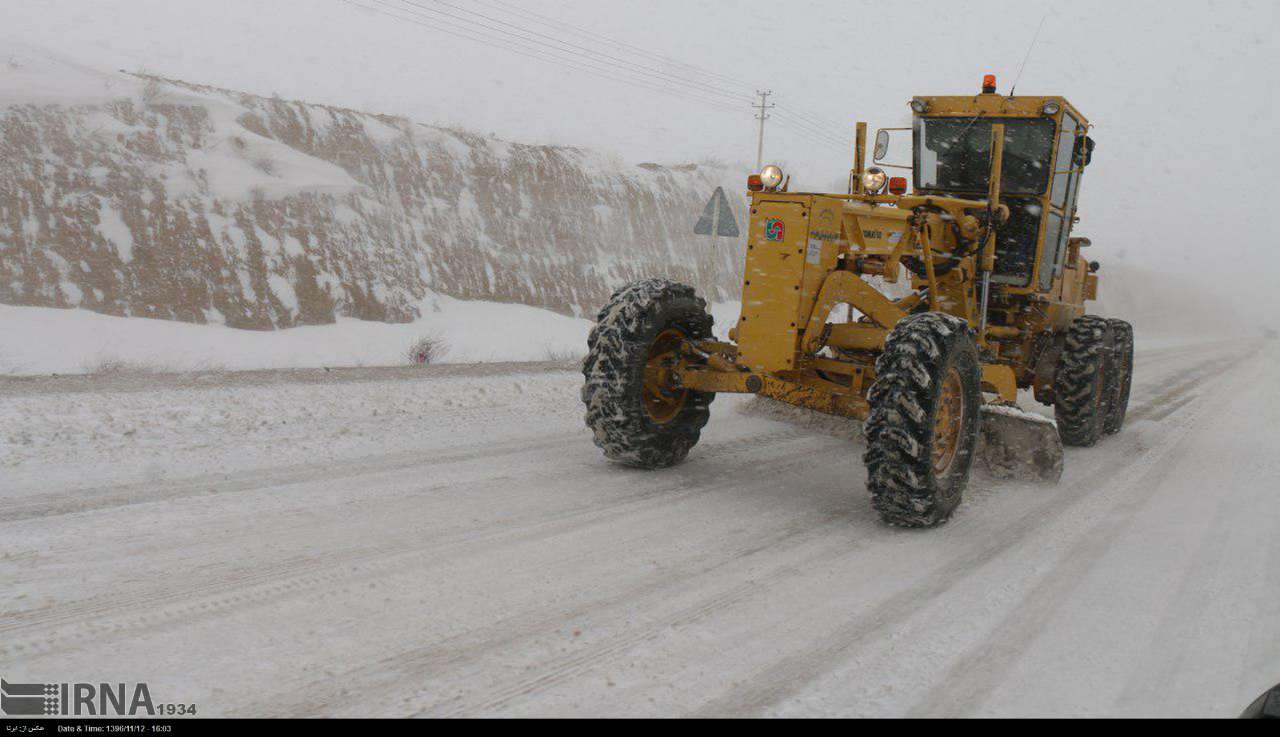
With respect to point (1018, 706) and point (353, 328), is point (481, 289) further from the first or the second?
point (1018, 706)

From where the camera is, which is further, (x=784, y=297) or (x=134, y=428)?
(x=134, y=428)

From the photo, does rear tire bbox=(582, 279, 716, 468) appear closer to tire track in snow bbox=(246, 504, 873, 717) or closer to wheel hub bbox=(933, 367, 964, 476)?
tire track in snow bbox=(246, 504, 873, 717)

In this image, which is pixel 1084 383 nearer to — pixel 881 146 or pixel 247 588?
pixel 881 146

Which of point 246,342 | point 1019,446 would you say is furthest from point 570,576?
point 246,342

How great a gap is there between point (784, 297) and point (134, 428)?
4.19 m

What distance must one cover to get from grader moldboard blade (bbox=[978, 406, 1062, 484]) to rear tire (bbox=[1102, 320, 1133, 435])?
260cm

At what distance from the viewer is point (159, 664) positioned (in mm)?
2689

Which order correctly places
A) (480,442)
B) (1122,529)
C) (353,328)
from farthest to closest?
1. (353,328)
2. (480,442)
3. (1122,529)

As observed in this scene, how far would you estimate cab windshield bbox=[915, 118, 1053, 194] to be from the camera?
23.3 ft

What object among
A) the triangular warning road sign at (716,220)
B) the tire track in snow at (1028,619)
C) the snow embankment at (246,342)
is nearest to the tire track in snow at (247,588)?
the tire track in snow at (1028,619)

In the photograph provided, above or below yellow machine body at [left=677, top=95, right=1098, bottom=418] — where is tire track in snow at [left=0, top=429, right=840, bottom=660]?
below

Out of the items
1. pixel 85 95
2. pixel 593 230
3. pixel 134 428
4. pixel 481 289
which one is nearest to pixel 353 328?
pixel 481 289

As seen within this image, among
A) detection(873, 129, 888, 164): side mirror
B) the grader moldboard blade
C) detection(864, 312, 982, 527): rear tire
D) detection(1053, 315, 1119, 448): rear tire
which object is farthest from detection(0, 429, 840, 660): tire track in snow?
detection(1053, 315, 1119, 448): rear tire

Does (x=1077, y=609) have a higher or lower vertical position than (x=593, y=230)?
lower
